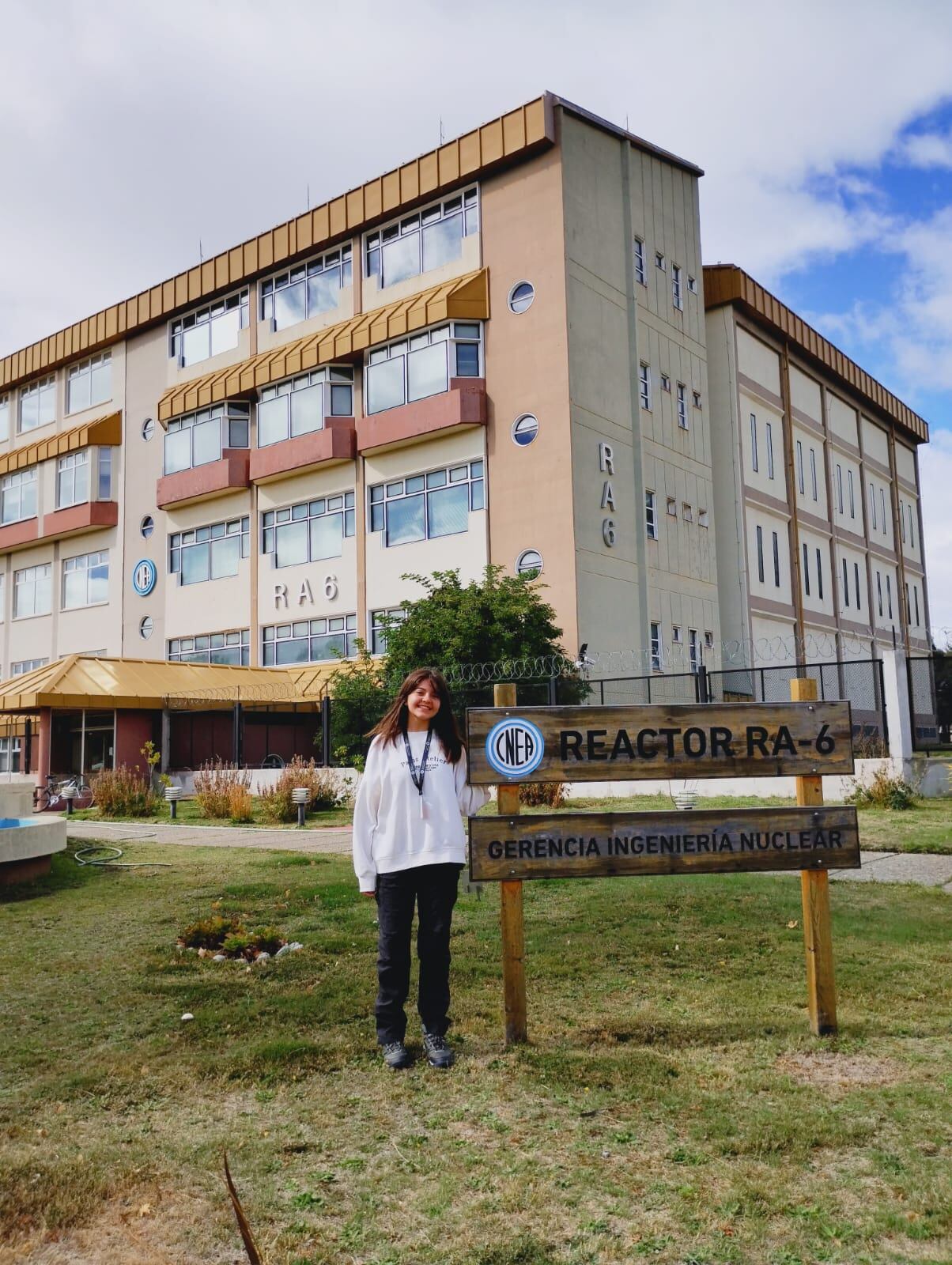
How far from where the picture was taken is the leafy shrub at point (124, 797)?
22469mm

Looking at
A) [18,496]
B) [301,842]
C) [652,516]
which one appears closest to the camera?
[301,842]

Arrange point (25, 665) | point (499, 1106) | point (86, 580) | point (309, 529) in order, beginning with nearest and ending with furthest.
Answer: point (499, 1106), point (309, 529), point (86, 580), point (25, 665)

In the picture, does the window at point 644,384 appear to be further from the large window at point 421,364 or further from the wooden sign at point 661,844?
the wooden sign at point 661,844

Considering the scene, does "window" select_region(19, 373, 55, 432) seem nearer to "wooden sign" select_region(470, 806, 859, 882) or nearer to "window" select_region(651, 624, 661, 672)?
"window" select_region(651, 624, 661, 672)

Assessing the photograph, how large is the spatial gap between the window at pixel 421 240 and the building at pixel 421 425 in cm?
7

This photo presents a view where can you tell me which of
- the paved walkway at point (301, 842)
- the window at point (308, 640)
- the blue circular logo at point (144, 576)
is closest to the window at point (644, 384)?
the window at point (308, 640)

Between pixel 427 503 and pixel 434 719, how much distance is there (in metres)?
25.9

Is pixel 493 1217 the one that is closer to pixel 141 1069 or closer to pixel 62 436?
pixel 141 1069

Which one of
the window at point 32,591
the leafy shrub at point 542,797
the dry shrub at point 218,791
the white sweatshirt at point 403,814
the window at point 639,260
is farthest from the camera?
the window at point 32,591

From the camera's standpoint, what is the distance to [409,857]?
17.6ft

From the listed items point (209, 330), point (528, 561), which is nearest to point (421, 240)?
point (209, 330)

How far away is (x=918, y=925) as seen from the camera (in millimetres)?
8266

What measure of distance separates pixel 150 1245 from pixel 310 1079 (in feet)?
5.38

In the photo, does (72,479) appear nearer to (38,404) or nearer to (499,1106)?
(38,404)
